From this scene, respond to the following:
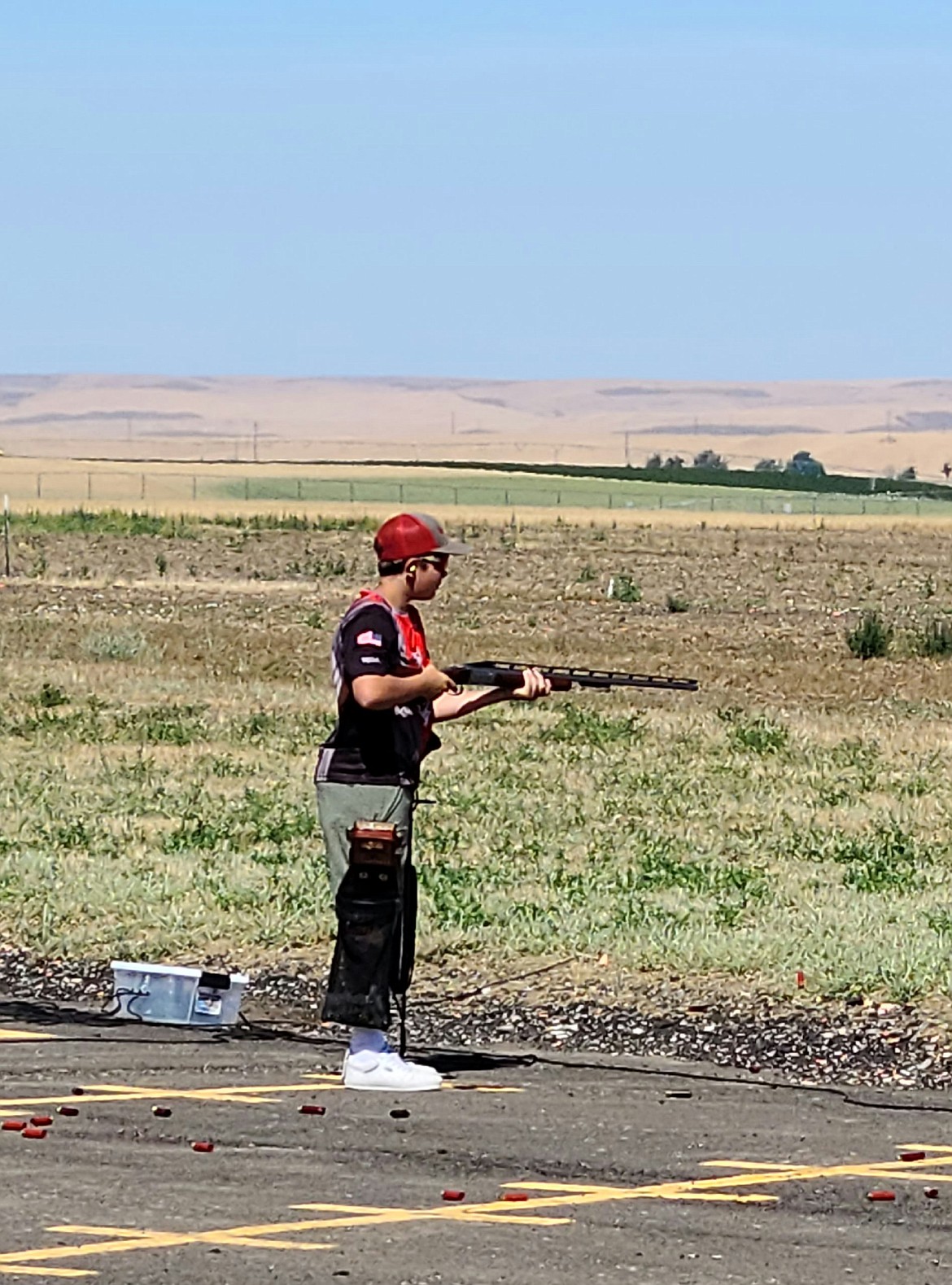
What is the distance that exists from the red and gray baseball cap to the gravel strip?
233 centimetres

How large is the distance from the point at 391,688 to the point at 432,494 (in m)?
123

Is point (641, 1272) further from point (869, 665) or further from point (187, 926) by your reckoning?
point (869, 665)

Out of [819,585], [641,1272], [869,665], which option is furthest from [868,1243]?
[819,585]

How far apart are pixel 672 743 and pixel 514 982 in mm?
11585

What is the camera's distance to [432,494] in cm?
13238

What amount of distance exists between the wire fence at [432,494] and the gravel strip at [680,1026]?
3797 inches

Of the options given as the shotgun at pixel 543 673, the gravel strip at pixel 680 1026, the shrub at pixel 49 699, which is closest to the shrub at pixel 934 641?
the shrub at pixel 49 699

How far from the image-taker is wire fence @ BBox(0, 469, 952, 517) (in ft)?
393

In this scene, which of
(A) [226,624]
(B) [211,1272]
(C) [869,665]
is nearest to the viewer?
Answer: (B) [211,1272]

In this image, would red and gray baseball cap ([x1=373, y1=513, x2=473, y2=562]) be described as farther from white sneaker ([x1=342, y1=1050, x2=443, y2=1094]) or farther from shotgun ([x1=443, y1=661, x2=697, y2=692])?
white sneaker ([x1=342, y1=1050, x2=443, y2=1094])

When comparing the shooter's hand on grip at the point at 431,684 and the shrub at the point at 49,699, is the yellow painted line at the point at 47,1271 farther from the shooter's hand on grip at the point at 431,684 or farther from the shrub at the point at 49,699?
the shrub at the point at 49,699

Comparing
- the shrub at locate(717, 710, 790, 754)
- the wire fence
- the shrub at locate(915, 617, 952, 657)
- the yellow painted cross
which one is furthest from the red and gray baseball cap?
the wire fence

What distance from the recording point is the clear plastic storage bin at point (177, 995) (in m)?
11.5

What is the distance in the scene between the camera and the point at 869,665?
35719 millimetres
